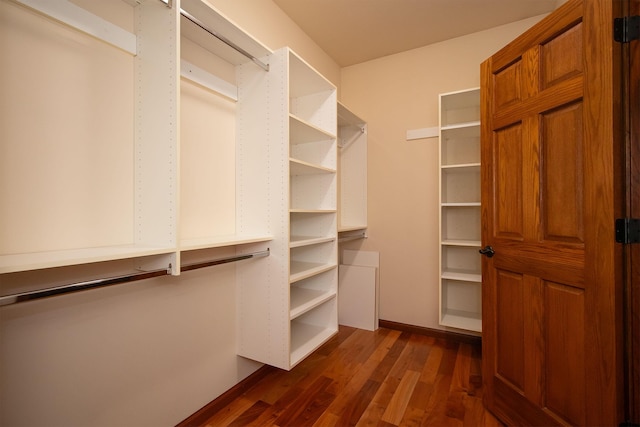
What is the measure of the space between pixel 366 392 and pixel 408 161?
2.12 m

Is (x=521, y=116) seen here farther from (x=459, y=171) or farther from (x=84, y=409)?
(x=84, y=409)

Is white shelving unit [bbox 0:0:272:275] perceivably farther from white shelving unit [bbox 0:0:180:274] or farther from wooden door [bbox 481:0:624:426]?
wooden door [bbox 481:0:624:426]

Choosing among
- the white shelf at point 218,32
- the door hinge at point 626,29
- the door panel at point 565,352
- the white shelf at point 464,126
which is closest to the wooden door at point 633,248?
the door hinge at point 626,29

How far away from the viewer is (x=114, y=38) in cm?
126

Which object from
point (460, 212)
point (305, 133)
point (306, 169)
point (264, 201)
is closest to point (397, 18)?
point (305, 133)

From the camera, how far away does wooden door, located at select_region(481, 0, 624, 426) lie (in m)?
1.23

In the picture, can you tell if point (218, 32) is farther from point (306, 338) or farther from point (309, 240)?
point (306, 338)

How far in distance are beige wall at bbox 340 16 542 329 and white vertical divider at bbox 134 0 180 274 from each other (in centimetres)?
232

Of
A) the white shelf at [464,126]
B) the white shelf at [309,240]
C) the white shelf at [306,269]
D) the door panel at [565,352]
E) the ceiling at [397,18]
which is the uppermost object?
the ceiling at [397,18]

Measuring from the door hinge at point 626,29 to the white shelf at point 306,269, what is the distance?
1.88 metres

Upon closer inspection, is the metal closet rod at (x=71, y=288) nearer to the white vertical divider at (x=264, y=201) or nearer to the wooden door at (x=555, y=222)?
the white vertical divider at (x=264, y=201)

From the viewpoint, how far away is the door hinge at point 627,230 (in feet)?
3.89

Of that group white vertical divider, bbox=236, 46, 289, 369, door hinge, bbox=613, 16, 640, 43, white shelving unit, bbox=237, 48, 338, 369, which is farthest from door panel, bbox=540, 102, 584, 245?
white vertical divider, bbox=236, 46, 289, 369

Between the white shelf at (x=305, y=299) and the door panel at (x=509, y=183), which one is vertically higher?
the door panel at (x=509, y=183)
